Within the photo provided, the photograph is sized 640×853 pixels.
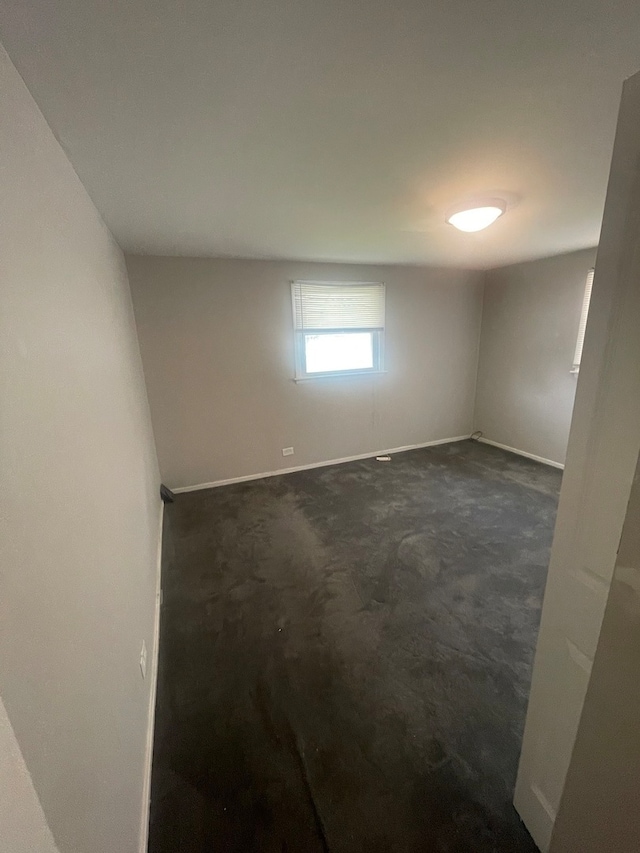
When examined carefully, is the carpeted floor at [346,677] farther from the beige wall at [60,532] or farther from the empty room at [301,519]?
the beige wall at [60,532]

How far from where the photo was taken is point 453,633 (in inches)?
74.5

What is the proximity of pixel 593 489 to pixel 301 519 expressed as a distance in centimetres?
253

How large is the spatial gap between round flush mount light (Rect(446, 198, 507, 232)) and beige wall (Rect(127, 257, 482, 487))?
190 cm

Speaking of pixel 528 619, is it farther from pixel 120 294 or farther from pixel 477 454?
pixel 120 294

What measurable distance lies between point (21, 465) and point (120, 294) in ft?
7.45

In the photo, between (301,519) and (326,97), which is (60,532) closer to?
(326,97)

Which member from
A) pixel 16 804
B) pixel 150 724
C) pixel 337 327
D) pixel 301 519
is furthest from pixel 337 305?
pixel 16 804

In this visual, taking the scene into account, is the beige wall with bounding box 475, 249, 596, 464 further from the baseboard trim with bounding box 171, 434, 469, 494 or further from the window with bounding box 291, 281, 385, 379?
the window with bounding box 291, 281, 385, 379

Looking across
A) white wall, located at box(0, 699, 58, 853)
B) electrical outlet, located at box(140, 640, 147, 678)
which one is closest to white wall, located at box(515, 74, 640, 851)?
white wall, located at box(0, 699, 58, 853)

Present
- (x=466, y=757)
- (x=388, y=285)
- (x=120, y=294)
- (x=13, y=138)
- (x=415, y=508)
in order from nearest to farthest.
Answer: (x=13, y=138) < (x=466, y=757) < (x=120, y=294) < (x=415, y=508) < (x=388, y=285)

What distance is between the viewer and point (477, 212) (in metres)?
2.00

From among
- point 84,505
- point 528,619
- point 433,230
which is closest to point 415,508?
point 528,619

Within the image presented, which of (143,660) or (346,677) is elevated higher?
(143,660)

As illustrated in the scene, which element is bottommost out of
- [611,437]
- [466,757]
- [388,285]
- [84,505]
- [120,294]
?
[466,757]
